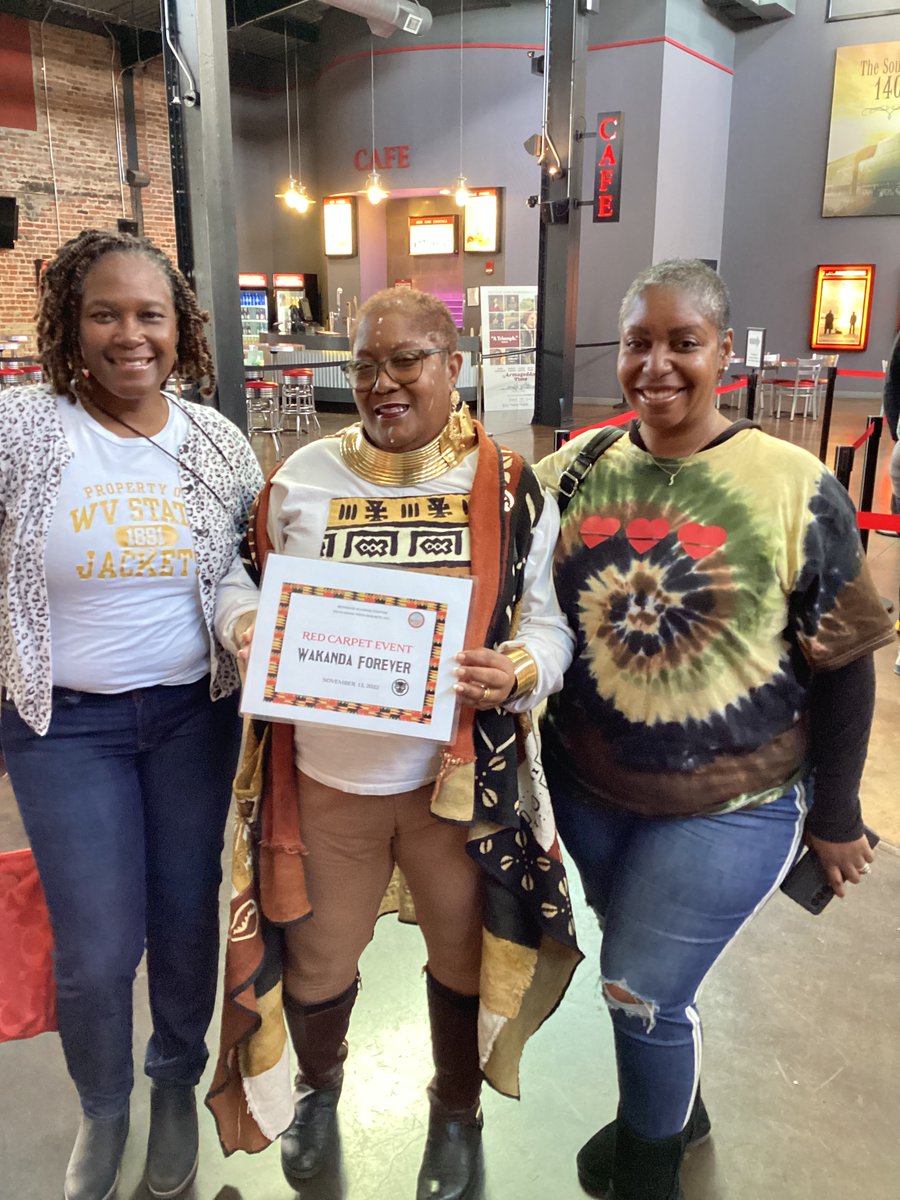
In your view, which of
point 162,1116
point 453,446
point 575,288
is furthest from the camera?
point 575,288

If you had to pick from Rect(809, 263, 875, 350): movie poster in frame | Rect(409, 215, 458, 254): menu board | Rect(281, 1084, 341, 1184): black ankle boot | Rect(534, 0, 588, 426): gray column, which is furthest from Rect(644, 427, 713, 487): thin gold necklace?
Rect(809, 263, 875, 350): movie poster in frame

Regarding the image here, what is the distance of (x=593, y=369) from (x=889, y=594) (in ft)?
29.6

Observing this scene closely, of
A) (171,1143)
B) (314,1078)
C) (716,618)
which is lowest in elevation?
(171,1143)

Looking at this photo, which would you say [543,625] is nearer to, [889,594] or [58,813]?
[58,813]

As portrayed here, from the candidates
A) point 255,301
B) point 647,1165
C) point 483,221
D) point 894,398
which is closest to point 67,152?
point 255,301

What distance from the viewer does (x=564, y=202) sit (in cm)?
977

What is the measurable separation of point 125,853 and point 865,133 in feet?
51.7

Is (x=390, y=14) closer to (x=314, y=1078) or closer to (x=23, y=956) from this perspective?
(x=23, y=956)

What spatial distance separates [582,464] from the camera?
5.50ft

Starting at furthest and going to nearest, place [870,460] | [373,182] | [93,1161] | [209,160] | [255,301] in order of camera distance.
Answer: [255,301], [373,182], [209,160], [870,460], [93,1161]

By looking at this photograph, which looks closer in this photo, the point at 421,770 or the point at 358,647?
the point at 358,647

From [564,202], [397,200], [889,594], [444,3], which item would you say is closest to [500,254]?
[397,200]

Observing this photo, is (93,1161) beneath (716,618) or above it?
beneath

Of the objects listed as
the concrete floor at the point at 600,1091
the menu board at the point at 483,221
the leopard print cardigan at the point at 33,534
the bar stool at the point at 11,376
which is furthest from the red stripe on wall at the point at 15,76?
the concrete floor at the point at 600,1091
